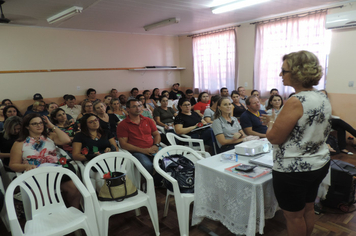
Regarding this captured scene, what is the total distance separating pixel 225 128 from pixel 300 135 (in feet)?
4.71

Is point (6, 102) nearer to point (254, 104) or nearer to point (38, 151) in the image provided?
point (38, 151)

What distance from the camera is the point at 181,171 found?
2021 millimetres

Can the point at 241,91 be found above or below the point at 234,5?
below

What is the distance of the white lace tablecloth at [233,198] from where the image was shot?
1.45 m

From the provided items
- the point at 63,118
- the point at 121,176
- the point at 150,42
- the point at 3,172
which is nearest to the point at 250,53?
the point at 150,42

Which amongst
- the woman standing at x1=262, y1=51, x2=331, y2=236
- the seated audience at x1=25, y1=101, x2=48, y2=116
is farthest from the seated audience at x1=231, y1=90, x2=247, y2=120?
the seated audience at x1=25, y1=101, x2=48, y2=116

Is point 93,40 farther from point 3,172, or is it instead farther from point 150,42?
point 3,172

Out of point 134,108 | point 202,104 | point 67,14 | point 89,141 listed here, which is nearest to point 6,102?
point 67,14

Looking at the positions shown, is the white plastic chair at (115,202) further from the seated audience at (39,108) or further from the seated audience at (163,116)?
the seated audience at (39,108)

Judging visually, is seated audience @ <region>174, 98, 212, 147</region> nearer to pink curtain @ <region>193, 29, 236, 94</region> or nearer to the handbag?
the handbag

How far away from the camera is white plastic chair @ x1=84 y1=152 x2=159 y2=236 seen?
181 centimetres

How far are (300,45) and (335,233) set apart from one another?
3937mm

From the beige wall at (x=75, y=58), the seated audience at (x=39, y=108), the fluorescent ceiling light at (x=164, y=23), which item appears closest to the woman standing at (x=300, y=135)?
the fluorescent ceiling light at (x=164, y=23)

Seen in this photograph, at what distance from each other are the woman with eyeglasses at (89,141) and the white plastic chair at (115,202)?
0.20 m
